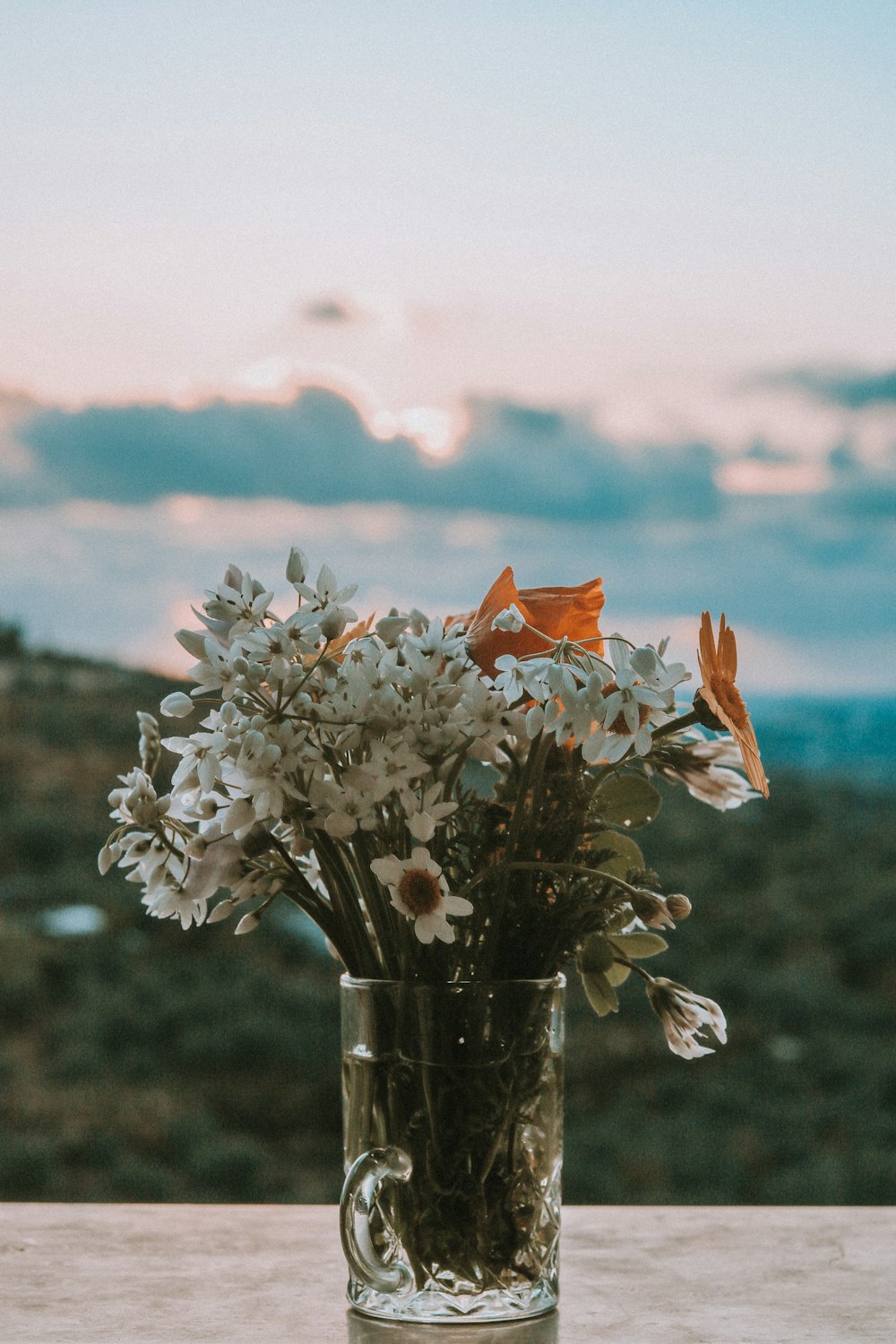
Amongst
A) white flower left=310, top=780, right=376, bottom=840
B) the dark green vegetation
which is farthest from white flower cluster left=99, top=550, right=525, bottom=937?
the dark green vegetation

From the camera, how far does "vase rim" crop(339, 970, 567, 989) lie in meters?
0.59

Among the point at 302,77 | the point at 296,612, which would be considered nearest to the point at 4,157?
the point at 302,77

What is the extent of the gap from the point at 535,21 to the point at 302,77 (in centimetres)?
31

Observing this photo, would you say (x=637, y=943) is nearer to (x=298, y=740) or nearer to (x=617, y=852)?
(x=617, y=852)

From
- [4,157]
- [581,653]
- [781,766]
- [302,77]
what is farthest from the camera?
[781,766]

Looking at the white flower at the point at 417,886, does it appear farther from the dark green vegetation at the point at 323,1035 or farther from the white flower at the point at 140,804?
the dark green vegetation at the point at 323,1035

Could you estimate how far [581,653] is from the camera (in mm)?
562

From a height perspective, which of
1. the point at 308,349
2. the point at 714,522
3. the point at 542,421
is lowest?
the point at 714,522

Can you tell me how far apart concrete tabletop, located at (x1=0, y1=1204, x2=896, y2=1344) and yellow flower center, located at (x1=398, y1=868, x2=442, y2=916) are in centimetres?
22

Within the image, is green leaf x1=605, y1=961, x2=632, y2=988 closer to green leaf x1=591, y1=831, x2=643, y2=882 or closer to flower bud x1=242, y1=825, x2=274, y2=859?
green leaf x1=591, y1=831, x2=643, y2=882

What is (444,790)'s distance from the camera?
0.61 metres

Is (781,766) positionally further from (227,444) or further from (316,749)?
(316,749)

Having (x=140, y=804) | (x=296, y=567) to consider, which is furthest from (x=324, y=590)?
(x=140, y=804)

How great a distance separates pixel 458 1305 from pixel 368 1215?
0.06 meters
